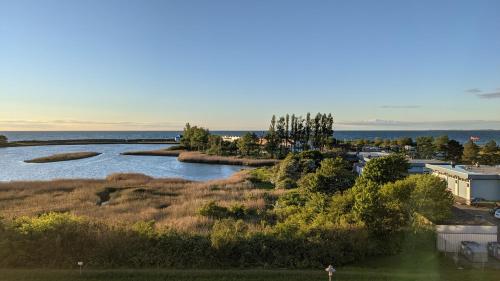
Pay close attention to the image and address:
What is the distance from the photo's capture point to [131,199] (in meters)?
31.8

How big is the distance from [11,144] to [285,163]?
433ft

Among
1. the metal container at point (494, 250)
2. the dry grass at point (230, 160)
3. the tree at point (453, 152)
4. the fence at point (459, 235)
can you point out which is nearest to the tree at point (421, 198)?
the fence at point (459, 235)

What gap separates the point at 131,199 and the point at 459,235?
23.9 meters

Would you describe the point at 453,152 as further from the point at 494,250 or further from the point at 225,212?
the point at 225,212

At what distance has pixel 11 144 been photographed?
14075 centimetres

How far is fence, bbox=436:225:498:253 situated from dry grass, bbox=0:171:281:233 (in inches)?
428

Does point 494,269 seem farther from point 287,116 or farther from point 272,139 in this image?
point 287,116

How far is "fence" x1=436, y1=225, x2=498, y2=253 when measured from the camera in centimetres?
1766

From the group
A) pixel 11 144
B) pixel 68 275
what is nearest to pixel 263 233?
pixel 68 275

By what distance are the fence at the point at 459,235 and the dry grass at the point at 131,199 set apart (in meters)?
10.9

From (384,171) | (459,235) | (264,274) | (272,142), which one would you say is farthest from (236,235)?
(272,142)

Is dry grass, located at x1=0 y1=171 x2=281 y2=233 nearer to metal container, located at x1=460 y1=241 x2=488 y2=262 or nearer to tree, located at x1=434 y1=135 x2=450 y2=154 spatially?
metal container, located at x1=460 y1=241 x2=488 y2=262

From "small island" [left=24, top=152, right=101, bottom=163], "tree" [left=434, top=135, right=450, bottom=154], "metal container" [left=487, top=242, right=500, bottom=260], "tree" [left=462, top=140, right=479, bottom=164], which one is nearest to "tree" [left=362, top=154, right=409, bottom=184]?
"metal container" [left=487, top=242, right=500, bottom=260]

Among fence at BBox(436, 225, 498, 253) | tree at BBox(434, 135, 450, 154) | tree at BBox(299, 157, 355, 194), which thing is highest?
tree at BBox(434, 135, 450, 154)
